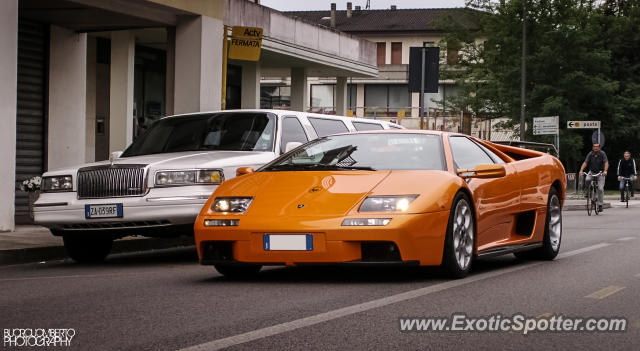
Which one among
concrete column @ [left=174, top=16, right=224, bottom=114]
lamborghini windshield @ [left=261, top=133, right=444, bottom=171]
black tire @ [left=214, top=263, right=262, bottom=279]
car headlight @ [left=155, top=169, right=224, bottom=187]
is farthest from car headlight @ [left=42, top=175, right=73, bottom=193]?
concrete column @ [left=174, top=16, right=224, bottom=114]

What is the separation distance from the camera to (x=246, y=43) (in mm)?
15977

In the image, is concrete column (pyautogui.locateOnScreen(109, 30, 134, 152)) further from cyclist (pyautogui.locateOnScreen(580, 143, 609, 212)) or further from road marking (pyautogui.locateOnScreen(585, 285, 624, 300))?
road marking (pyautogui.locateOnScreen(585, 285, 624, 300))

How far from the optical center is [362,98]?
80.4 m

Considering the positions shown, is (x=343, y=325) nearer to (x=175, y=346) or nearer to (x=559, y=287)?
(x=175, y=346)

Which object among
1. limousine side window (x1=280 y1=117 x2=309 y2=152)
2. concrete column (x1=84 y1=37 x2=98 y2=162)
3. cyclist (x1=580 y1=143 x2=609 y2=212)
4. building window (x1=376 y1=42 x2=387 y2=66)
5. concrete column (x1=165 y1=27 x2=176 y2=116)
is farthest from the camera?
building window (x1=376 y1=42 x2=387 y2=66)

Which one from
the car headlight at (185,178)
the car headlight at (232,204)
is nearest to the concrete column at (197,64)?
the car headlight at (185,178)

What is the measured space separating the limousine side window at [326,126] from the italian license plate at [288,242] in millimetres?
4505

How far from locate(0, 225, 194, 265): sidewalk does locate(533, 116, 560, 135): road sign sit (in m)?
23.7

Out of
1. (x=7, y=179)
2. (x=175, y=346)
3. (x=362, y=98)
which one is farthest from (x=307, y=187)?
(x=362, y=98)

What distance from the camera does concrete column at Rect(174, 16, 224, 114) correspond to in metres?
18.5

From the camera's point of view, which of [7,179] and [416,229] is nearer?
[416,229]

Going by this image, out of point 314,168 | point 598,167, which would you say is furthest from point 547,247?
point 598,167

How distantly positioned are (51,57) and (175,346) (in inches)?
540

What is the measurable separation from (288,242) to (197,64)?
1146 cm
